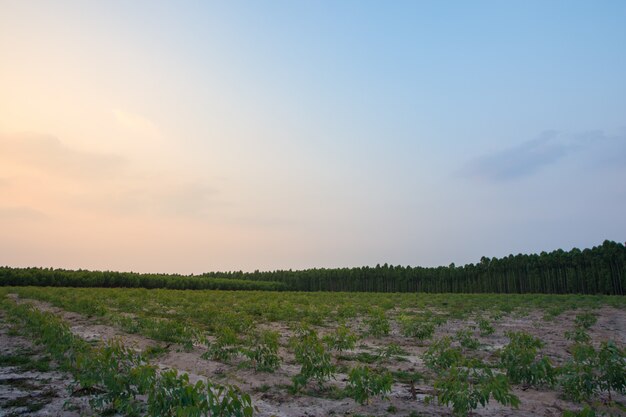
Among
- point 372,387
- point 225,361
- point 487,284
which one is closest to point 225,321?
point 225,361

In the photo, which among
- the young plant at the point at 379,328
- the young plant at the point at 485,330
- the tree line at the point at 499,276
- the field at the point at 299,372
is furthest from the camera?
the tree line at the point at 499,276

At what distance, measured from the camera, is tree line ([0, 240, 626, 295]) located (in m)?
54.7

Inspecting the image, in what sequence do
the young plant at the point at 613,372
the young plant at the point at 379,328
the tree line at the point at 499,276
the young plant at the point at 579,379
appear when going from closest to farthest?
the young plant at the point at 579,379, the young plant at the point at 613,372, the young plant at the point at 379,328, the tree line at the point at 499,276

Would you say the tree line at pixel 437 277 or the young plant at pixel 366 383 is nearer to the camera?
the young plant at pixel 366 383

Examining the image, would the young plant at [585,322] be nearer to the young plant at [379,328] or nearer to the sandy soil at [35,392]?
the young plant at [379,328]

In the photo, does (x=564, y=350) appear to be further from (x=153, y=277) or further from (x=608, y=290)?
(x=608, y=290)

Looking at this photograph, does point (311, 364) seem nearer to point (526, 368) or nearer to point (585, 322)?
point (526, 368)

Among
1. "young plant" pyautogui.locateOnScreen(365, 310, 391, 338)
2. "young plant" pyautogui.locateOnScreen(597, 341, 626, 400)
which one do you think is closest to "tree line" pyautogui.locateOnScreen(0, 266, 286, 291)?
"young plant" pyautogui.locateOnScreen(365, 310, 391, 338)

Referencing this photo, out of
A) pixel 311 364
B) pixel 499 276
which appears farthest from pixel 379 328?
pixel 499 276

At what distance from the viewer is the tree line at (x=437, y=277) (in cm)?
5472

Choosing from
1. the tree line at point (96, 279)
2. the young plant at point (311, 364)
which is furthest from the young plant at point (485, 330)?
the tree line at point (96, 279)

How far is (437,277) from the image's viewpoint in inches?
3543

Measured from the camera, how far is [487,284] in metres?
82.7

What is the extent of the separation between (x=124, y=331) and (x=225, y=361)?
6.60 m
